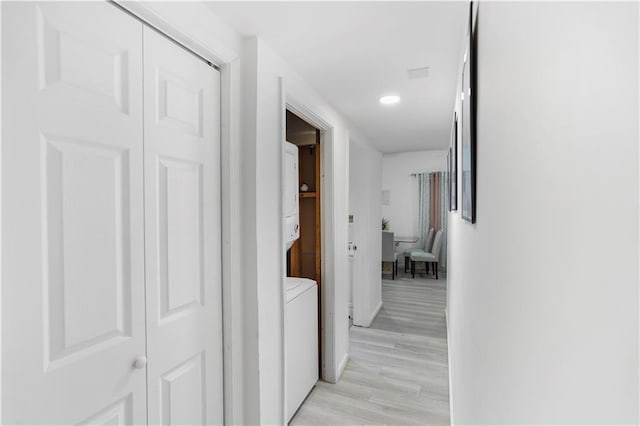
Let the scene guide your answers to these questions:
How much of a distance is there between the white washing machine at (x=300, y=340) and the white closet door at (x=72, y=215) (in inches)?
45.0

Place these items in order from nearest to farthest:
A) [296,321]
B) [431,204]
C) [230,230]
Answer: [230,230], [296,321], [431,204]

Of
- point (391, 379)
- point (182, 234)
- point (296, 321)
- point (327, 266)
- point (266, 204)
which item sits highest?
point (266, 204)

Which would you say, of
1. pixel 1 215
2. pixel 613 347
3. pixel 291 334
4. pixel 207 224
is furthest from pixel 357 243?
pixel 613 347

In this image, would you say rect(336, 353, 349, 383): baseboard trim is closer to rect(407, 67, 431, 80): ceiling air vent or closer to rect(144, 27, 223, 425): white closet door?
rect(144, 27, 223, 425): white closet door

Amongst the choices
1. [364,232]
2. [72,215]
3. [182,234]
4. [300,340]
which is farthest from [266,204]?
[364,232]

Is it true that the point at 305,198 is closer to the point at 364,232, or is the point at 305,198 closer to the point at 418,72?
the point at 364,232

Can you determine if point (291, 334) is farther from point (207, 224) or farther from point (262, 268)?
point (207, 224)

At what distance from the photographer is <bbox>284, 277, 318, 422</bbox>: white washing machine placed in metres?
2.21

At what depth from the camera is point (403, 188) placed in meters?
6.80

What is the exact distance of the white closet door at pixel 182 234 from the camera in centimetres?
122

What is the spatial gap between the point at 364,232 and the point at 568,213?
377cm

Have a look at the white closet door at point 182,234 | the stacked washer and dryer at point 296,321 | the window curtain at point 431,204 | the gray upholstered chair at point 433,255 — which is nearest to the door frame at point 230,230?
the white closet door at point 182,234

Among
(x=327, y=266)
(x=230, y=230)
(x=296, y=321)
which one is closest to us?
(x=230, y=230)

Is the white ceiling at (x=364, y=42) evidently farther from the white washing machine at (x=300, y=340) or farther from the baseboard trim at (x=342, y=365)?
the baseboard trim at (x=342, y=365)
